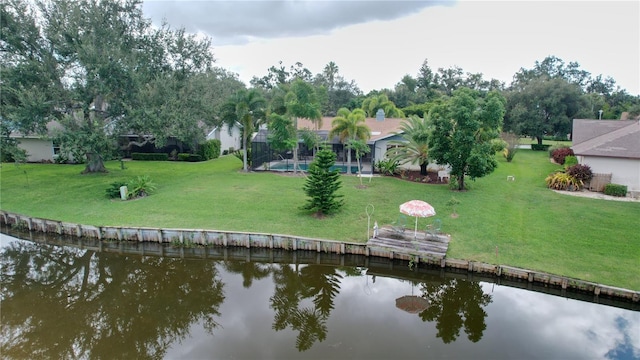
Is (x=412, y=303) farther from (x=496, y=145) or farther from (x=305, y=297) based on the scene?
(x=496, y=145)

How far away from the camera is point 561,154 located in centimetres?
3030

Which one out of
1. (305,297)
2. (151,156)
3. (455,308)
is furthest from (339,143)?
(455,308)

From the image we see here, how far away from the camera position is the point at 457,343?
9.04m

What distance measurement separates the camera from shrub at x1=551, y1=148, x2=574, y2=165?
29.8m

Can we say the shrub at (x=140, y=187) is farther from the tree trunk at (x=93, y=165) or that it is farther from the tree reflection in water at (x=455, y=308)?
the tree reflection in water at (x=455, y=308)

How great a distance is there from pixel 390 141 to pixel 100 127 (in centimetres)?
1833

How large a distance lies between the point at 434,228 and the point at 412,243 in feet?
4.18

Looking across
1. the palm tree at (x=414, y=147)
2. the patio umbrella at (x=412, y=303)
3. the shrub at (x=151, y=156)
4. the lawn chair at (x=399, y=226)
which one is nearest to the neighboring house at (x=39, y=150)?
the shrub at (x=151, y=156)

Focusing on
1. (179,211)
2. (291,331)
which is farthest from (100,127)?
(291,331)

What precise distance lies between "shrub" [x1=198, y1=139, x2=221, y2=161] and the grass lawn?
24.8 ft

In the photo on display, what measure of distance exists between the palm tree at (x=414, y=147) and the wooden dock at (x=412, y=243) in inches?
395

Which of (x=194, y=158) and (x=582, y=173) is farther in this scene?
(x=194, y=158)

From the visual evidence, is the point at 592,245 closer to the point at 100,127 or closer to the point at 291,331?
the point at 291,331

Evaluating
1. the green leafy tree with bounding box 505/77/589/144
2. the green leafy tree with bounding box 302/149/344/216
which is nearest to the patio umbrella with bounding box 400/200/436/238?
the green leafy tree with bounding box 302/149/344/216
